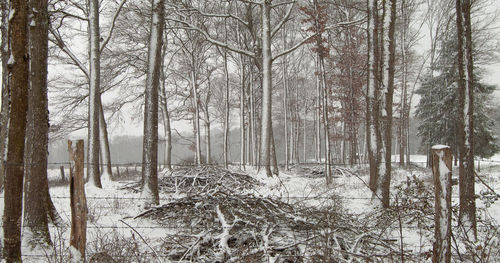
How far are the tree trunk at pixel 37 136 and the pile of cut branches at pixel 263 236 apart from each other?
5.89ft

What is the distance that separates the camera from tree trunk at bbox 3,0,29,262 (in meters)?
3.09

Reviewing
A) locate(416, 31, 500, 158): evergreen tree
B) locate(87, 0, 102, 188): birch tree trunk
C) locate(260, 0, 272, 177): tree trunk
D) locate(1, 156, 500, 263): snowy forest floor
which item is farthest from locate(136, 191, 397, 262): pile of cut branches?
locate(416, 31, 500, 158): evergreen tree

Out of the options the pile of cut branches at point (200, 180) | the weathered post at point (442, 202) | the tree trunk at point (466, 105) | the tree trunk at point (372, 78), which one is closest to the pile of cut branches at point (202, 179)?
the pile of cut branches at point (200, 180)

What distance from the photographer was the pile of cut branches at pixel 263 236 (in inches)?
141

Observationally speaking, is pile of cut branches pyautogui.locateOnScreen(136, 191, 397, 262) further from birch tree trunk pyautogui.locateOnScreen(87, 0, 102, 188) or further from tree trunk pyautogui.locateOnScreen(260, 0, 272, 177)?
birch tree trunk pyautogui.locateOnScreen(87, 0, 102, 188)

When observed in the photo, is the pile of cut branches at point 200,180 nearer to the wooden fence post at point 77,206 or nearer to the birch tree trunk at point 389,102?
the birch tree trunk at point 389,102

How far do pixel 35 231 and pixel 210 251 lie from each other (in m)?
2.46

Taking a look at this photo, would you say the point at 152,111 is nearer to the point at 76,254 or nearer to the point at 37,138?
the point at 37,138

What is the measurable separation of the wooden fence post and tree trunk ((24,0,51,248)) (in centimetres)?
139

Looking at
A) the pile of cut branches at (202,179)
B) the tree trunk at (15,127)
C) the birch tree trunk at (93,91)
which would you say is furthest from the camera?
the birch tree trunk at (93,91)

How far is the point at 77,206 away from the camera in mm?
3178

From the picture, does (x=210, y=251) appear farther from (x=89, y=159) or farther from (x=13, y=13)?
(x=89, y=159)

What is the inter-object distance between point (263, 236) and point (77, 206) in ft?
7.12

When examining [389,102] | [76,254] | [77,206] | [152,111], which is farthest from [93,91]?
[389,102]
